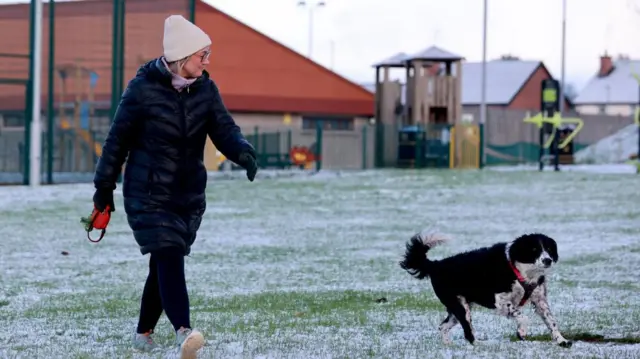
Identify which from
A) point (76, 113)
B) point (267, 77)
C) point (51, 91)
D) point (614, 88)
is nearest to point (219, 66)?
point (267, 77)

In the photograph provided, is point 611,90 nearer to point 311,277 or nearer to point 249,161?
point 311,277

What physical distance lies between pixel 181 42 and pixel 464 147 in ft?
145

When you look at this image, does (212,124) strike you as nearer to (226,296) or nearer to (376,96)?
(226,296)

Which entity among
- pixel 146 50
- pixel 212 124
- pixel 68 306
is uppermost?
pixel 146 50

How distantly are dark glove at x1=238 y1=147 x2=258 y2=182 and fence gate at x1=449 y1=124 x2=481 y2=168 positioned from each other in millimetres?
43559

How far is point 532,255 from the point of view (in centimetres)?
731

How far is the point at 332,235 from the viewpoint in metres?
17.6

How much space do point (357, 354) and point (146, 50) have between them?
83.4ft

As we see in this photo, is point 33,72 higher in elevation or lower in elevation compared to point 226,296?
higher

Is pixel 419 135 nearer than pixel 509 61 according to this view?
Yes

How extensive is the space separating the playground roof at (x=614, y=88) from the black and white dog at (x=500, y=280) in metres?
118

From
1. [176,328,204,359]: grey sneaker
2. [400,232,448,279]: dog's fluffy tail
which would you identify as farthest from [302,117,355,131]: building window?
[176,328,204,359]: grey sneaker

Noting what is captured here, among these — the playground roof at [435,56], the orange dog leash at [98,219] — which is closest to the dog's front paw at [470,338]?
the orange dog leash at [98,219]

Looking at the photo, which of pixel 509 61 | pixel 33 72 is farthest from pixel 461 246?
pixel 509 61
